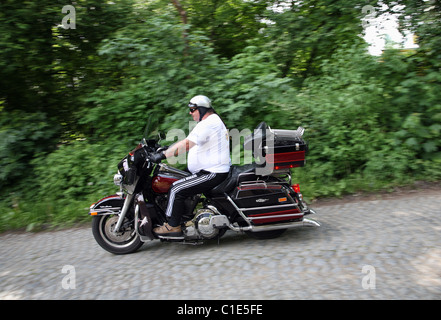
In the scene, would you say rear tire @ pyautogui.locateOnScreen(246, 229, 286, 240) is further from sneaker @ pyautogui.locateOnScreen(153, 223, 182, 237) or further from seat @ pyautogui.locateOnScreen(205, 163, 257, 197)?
sneaker @ pyautogui.locateOnScreen(153, 223, 182, 237)

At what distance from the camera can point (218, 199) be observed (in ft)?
15.3

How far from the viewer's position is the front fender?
470cm

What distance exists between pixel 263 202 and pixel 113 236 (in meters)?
1.96

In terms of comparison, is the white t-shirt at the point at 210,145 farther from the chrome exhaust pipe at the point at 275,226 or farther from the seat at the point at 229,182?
the chrome exhaust pipe at the point at 275,226

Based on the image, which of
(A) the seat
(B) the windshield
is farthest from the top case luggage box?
(B) the windshield

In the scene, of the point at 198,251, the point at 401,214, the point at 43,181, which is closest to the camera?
the point at 198,251

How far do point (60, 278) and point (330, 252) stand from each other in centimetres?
309

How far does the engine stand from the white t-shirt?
0.54 m

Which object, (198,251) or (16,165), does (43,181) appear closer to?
(16,165)

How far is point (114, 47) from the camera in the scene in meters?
7.37

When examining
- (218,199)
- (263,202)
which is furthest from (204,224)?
(263,202)

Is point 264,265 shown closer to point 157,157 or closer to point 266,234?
point 266,234

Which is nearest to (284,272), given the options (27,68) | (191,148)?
(191,148)

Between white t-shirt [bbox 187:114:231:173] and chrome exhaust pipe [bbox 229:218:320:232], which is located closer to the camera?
white t-shirt [bbox 187:114:231:173]
